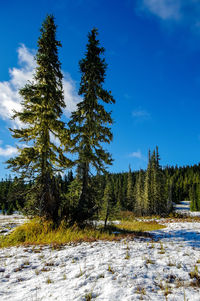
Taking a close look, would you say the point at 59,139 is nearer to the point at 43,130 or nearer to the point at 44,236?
the point at 43,130

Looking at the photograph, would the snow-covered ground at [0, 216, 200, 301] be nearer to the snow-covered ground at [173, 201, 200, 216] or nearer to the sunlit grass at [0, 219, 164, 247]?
the sunlit grass at [0, 219, 164, 247]

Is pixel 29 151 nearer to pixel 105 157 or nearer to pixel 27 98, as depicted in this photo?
pixel 27 98

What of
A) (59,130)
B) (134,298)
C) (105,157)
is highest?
(59,130)

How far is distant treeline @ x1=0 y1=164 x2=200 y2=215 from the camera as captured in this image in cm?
957

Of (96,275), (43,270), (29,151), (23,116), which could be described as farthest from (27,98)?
(96,275)

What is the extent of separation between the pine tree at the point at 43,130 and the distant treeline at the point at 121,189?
839mm

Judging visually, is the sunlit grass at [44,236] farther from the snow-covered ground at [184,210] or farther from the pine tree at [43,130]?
the snow-covered ground at [184,210]

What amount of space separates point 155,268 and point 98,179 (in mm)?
7501

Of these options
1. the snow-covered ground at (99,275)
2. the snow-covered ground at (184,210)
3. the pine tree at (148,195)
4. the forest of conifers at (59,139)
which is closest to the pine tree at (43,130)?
the forest of conifers at (59,139)

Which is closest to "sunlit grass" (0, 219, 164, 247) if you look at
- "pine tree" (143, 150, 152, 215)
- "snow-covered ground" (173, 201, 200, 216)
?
"snow-covered ground" (173, 201, 200, 216)

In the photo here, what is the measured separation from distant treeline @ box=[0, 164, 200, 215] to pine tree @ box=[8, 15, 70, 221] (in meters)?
0.84

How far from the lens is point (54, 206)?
981cm

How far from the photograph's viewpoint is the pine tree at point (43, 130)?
9320mm

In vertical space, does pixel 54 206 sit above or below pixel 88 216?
above
